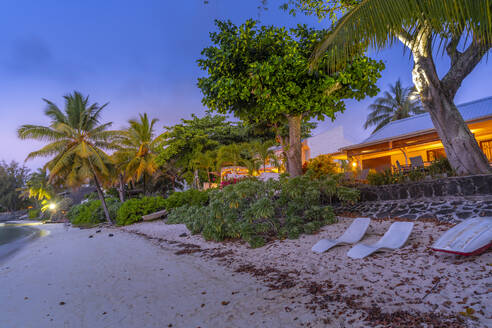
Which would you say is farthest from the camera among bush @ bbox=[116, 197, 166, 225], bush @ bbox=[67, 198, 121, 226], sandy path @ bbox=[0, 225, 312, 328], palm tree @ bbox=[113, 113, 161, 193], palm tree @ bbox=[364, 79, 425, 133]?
palm tree @ bbox=[364, 79, 425, 133]

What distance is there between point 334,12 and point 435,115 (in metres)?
5.16

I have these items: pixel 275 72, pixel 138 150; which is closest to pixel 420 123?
pixel 275 72

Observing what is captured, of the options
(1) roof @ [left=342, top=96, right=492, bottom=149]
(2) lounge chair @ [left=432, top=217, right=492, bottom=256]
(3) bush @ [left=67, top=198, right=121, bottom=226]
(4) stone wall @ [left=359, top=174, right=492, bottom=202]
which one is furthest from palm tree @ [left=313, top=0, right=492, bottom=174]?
(3) bush @ [left=67, top=198, right=121, bottom=226]

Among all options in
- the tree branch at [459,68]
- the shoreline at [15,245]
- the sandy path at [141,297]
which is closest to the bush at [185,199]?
the shoreline at [15,245]

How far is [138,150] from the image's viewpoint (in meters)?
19.5

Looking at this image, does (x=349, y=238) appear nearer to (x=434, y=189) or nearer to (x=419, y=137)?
(x=434, y=189)

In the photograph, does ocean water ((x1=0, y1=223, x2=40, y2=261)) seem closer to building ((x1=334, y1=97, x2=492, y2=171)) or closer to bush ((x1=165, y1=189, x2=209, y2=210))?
bush ((x1=165, y1=189, x2=209, y2=210))

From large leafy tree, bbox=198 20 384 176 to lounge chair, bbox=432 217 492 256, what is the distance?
15.3ft

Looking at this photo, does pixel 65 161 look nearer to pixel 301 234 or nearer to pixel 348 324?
pixel 301 234

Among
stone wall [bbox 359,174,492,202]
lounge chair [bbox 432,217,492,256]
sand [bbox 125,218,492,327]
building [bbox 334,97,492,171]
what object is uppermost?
building [bbox 334,97,492,171]

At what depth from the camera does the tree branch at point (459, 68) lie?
6.38m

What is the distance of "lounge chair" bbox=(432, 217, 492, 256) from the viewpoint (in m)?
3.26

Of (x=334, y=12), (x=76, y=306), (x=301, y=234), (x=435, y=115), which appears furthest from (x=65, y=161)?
(x=435, y=115)

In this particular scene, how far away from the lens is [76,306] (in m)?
3.48
